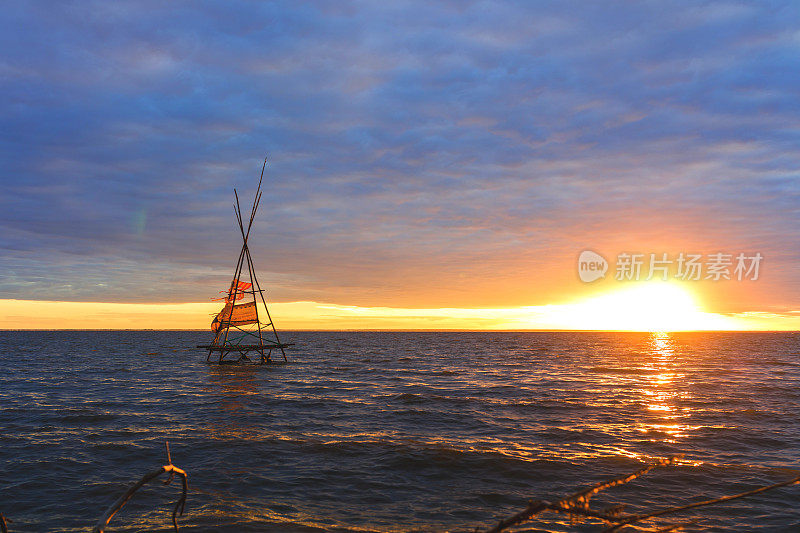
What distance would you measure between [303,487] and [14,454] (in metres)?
10.0

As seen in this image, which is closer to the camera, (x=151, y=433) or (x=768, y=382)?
(x=151, y=433)

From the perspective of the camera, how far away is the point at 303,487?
12.2 meters

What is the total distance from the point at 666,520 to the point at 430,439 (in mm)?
8170

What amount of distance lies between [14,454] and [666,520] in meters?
18.4

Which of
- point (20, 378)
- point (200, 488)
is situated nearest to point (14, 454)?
point (200, 488)

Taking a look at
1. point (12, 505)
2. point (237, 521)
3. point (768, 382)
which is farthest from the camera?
point (768, 382)

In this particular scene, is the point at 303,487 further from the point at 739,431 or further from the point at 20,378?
the point at 20,378

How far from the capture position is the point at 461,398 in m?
27.0

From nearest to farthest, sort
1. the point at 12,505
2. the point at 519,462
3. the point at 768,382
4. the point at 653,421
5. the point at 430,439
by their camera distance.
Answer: the point at 12,505 → the point at 519,462 → the point at 430,439 → the point at 653,421 → the point at 768,382

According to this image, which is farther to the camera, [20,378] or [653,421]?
[20,378]

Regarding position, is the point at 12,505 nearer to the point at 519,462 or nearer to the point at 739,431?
the point at 519,462

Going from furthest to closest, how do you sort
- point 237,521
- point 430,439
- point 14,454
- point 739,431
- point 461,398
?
point 461,398 → point 739,431 → point 430,439 → point 14,454 → point 237,521

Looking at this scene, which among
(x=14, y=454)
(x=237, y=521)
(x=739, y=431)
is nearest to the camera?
(x=237, y=521)

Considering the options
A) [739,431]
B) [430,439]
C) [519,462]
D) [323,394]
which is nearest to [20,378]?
[323,394]
